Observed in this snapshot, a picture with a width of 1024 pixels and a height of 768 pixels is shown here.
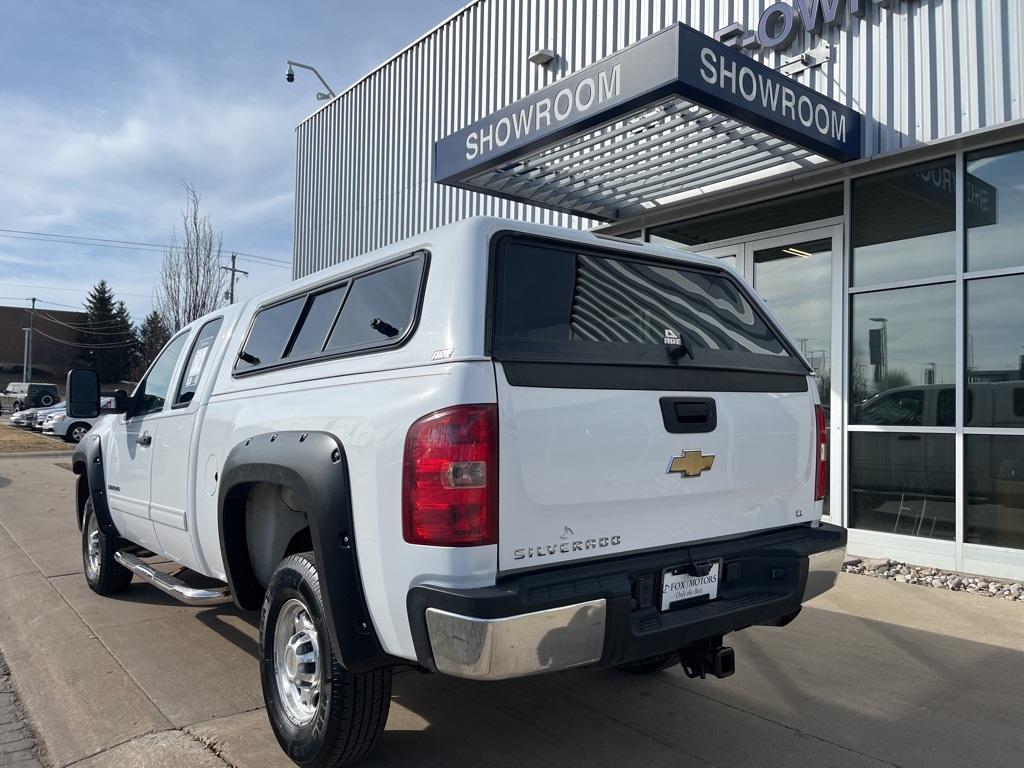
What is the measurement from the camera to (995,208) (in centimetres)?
662

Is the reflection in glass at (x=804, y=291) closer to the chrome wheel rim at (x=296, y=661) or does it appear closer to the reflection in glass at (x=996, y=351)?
the reflection in glass at (x=996, y=351)

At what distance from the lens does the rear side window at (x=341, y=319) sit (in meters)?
3.09

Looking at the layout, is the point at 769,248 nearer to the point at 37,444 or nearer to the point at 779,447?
the point at 779,447

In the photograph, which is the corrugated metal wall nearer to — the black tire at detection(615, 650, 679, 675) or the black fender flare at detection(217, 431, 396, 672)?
the black tire at detection(615, 650, 679, 675)

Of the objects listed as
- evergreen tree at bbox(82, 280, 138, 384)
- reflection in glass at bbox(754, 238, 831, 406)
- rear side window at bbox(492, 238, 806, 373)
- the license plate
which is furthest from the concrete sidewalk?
evergreen tree at bbox(82, 280, 138, 384)

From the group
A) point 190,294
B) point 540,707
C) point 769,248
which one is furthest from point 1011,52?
point 190,294

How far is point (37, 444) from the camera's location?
74.8 ft

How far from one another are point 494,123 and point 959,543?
17.8 feet

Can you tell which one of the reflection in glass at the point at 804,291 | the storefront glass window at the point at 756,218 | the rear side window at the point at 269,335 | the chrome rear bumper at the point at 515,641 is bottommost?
the chrome rear bumper at the point at 515,641

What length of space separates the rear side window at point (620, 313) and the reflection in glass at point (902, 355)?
3873 millimetres

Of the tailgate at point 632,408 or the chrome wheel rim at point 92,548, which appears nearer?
the tailgate at point 632,408

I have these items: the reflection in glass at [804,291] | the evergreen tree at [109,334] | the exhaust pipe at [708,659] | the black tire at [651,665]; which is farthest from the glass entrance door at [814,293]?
the evergreen tree at [109,334]

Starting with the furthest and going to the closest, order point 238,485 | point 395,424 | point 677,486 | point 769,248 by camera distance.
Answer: point 769,248
point 238,485
point 677,486
point 395,424

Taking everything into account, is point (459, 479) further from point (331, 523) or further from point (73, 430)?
point (73, 430)
